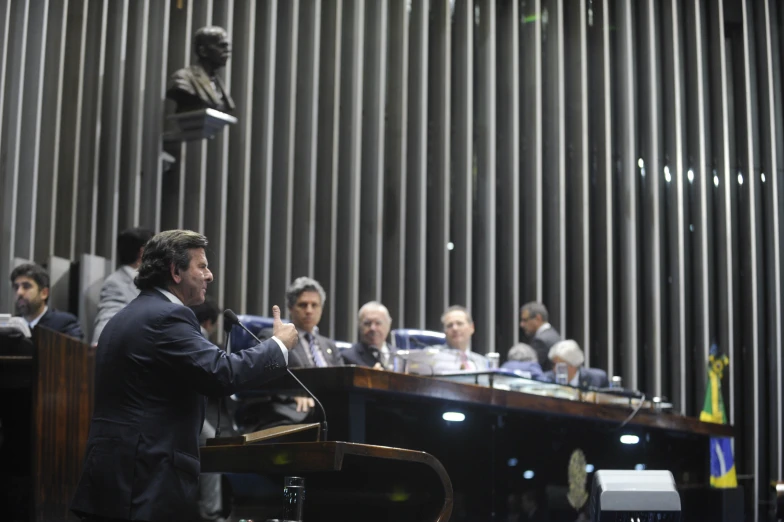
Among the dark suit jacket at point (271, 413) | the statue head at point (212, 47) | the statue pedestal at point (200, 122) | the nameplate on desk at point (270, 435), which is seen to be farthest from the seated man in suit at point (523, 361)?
the nameplate on desk at point (270, 435)

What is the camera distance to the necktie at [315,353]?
4.51 meters

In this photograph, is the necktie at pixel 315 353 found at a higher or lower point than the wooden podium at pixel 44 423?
higher

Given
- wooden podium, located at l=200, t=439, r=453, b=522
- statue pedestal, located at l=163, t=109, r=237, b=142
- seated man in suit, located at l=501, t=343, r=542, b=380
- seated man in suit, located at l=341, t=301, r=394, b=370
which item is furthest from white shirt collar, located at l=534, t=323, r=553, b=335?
wooden podium, located at l=200, t=439, r=453, b=522

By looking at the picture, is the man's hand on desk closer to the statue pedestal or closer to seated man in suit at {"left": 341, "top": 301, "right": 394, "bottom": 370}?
seated man in suit at {"left": 341, "top": 301, "right": 394, "bottom": 370}

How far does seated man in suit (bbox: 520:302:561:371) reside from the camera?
6.54 meters

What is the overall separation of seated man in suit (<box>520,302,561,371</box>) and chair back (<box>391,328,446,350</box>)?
3.49ft

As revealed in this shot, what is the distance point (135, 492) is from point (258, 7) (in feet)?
16.5

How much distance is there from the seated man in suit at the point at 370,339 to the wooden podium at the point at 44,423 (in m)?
1.24

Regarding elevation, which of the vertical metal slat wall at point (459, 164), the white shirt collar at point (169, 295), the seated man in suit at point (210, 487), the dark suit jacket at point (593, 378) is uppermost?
the vertical metal slat wall at point (459, 164)

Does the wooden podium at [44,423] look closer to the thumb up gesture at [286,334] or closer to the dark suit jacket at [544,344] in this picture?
the thumb up gesture at [286,334]

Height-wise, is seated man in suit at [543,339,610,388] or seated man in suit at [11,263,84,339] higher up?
seated man in suit at [11,263,84,339]

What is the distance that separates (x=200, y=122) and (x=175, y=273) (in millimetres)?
3506

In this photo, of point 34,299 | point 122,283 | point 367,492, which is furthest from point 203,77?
point 367,492

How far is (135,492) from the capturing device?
8.23 feet
